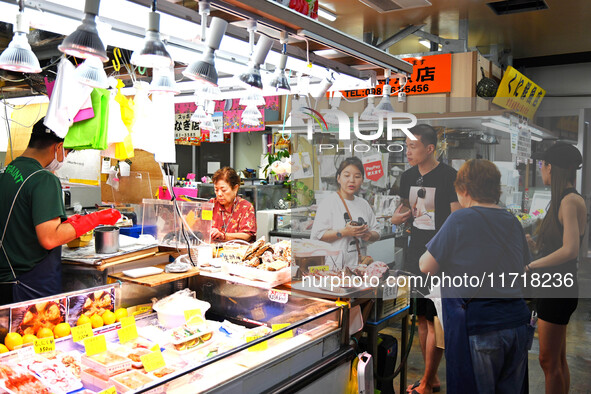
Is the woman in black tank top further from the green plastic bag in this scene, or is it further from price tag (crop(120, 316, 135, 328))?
the green plastic bag

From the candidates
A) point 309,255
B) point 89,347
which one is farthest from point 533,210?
point 89,347

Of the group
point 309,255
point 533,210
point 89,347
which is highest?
point 533,210

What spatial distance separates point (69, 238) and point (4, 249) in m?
0.38

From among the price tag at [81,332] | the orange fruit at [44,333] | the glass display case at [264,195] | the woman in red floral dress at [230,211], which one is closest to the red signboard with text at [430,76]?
the woman in red floral dress at [230,211]

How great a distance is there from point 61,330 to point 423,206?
6.25ft

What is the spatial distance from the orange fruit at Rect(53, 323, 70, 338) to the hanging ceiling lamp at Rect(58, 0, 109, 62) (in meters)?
1.35

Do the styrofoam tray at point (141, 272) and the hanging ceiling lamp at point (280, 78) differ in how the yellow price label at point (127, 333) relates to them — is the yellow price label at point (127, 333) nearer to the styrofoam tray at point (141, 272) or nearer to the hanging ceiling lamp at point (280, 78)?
the styrofoam tray at point (141, 272)

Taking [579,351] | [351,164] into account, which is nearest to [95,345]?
[351,164]

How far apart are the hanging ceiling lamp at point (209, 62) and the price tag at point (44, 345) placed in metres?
1.34

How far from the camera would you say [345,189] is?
8.50 ft

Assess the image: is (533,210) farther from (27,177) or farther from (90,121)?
(27,177)

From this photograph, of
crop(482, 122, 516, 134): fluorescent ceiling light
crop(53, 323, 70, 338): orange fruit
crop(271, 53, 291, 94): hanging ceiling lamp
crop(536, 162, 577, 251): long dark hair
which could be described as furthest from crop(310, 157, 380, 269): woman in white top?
crop(53, 323, 70, 338): orange fruit

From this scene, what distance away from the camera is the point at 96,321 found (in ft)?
8.00

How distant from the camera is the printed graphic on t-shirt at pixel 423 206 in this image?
8.26 feet
